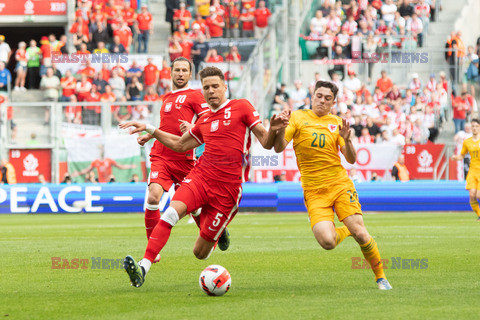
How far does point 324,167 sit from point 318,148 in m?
0.22

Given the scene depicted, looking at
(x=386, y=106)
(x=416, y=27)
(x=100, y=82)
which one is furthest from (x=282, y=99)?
(x=416, y=27)

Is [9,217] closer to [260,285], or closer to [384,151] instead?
[384,151]

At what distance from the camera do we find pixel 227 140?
33.1 ft

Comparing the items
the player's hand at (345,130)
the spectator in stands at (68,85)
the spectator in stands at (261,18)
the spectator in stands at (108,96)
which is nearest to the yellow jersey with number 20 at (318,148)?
the player's hand at (345,130)

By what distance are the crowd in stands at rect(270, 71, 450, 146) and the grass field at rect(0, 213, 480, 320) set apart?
967 cm

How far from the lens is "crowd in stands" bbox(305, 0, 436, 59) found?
31.5 meters

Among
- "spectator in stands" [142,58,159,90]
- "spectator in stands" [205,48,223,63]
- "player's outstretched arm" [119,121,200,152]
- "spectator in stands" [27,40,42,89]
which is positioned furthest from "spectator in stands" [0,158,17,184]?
"player's outstretched arm" [119,121,200,152]

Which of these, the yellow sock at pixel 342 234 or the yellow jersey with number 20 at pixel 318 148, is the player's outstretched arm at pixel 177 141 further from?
the yellow sock at pixel 342 234

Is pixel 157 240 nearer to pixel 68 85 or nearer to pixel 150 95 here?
pixel 150 95

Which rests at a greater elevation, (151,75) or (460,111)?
(151,75)

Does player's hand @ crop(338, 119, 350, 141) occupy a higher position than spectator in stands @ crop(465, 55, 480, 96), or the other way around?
player's hand @ crop(338, 119, 350, 141)

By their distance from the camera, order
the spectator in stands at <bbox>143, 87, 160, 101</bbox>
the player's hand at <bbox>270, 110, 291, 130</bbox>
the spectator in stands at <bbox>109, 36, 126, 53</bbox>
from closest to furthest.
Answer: the player's hand at <bbox>270, 110, 291, 130</bbox>
the spectator in stands at <bbox>143, 87, 160, 101</bbox>
the spectator in stands at <bbox>109, 36, 126, 53</bbox>

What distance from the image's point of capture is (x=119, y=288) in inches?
394

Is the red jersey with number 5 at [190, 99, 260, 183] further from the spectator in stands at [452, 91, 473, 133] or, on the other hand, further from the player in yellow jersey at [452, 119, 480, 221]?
the spectator in stands at [452, 91, 473, 133]
